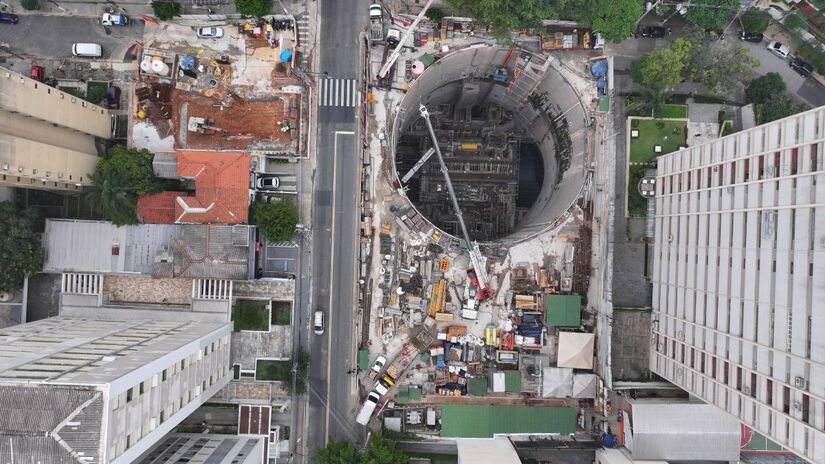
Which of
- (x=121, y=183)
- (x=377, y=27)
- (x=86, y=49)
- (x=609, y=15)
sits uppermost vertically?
(x=377, y=27)

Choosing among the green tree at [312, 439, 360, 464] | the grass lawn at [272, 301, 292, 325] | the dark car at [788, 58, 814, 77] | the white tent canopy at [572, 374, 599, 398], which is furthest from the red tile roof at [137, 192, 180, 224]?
the dark car at [788, 58, 814, 77]

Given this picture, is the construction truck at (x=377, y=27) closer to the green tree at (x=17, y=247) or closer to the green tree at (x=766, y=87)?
the green tree at (x=17, y=247)

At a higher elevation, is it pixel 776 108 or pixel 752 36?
pixel 752 36

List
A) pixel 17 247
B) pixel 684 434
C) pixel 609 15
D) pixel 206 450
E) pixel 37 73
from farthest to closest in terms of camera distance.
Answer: pixel 37 73 < pixel 609 15 < pixel 684 434 < pixel 206 450 < pixel 17 247

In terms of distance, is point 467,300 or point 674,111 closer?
point 674,111

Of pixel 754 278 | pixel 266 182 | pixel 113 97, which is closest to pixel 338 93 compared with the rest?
pixel 266 182

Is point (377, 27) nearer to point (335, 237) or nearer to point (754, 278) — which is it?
point (335, 237)

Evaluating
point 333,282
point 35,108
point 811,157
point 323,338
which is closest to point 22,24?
point 35,108
